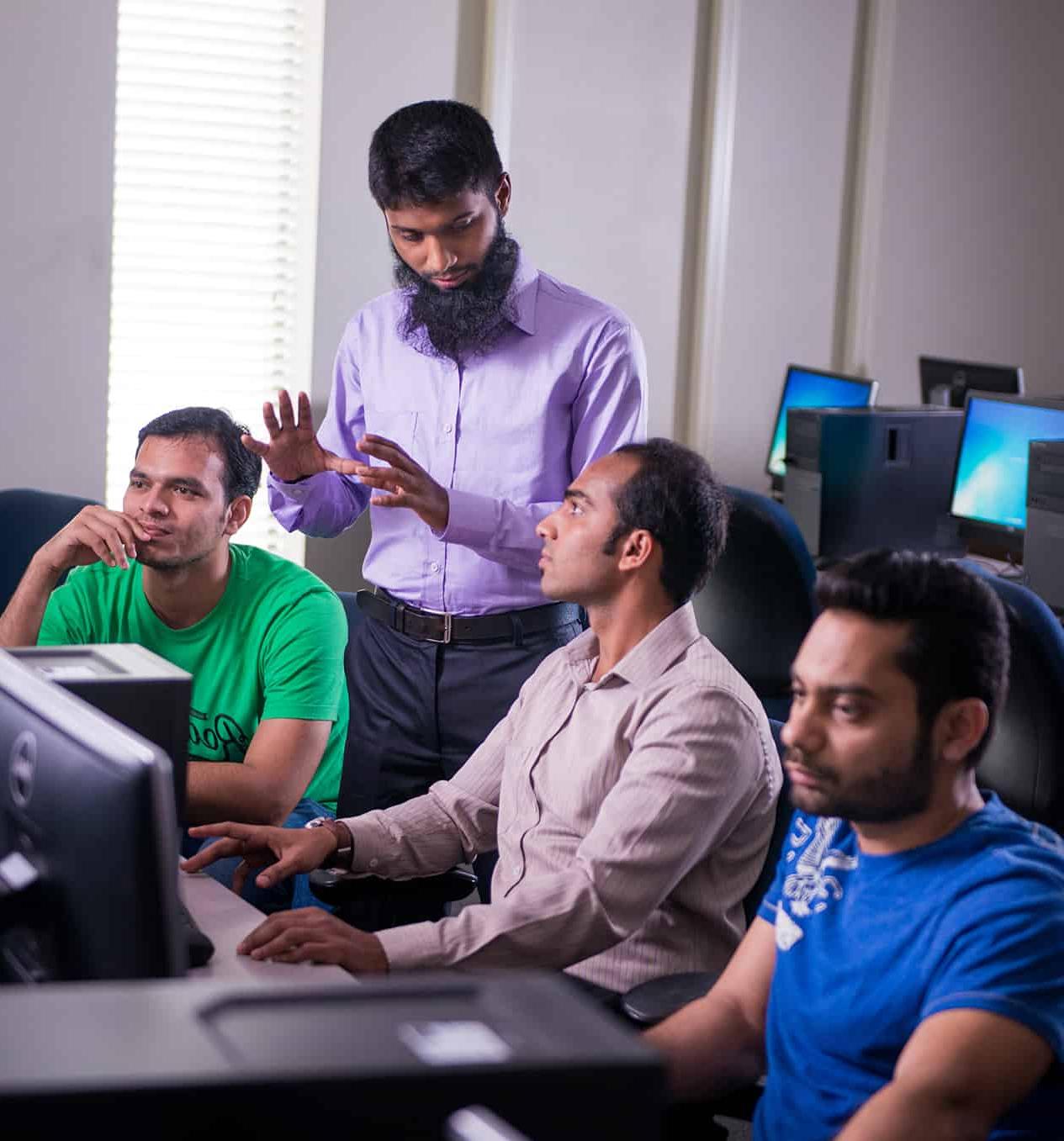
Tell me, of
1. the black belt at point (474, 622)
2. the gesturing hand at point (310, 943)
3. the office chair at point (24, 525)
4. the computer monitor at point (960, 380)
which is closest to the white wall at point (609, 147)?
the computer monitor at point (960, 380)

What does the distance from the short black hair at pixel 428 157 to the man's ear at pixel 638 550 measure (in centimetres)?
72

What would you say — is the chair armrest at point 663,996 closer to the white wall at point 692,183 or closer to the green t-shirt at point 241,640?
the green t-shirt at point 241,640

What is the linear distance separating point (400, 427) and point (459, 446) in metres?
0.13

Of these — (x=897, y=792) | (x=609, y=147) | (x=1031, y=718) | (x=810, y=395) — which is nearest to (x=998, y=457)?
(x=810, y=395)

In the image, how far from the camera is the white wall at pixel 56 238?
391 cm

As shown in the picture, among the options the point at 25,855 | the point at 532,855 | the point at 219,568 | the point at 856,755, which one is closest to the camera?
the point at 25,855

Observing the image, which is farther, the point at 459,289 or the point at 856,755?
the point at 459,289

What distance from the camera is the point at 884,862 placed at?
1.42m

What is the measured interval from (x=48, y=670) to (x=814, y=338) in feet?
14.6

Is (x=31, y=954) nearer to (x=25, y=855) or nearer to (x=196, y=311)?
(x=25, y=855)

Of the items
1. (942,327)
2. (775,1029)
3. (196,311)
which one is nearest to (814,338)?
(942,327)

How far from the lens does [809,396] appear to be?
17.4 ft

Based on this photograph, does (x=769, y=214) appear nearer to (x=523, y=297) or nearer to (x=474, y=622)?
(x=523, y=297)

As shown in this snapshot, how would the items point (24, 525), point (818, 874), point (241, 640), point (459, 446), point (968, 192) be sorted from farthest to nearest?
point (968, 192) → point (24, 525) → point (459, 446) → point (241, 640) → point (818, 874)
